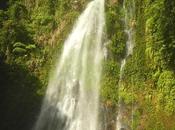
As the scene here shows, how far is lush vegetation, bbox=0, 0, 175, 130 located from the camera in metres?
19.9

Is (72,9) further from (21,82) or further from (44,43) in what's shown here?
(21,82)

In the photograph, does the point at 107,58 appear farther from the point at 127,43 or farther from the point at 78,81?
the point at 78,81

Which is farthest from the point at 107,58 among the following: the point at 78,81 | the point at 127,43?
the point at 78,81

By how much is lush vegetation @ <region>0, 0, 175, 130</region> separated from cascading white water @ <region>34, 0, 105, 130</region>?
0.48m

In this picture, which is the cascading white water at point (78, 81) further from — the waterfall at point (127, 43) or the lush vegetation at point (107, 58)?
the waterfall at point (127, 43)

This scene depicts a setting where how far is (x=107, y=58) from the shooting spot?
2195 centimetres

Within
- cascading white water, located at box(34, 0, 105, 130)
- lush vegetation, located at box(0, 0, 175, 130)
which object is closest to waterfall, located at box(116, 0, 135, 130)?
lush vegetation, located at box(0, 0, 175, 130)

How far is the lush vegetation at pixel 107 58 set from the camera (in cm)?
1994

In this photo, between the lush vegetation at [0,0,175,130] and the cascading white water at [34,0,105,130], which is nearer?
the lush vegetation at [0,0,175,130]

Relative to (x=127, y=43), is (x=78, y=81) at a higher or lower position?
lower

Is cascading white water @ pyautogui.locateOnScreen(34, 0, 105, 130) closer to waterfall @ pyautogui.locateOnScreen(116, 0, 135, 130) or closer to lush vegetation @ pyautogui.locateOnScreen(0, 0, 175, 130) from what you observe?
lush vegetation @ pyautogui.locateOnScreen(0, 0, 175, 130)

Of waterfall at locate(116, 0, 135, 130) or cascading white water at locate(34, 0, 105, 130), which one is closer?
waterfall at locate(116, 0, 135, 130)

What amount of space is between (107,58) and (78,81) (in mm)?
1801

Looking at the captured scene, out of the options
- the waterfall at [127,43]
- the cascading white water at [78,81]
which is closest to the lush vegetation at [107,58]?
the waterfall at [127,43]
